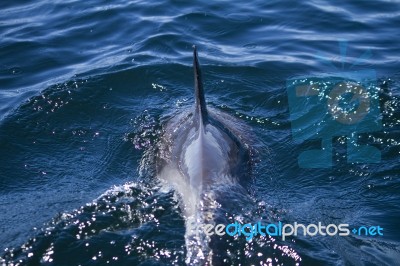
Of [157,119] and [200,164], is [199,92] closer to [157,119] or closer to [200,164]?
[200,164]

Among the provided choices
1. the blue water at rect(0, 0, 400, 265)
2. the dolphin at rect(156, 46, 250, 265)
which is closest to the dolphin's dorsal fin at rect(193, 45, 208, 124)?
the dolphin at rect(156, 46, 250, 265)

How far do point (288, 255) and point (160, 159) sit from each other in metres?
2.36

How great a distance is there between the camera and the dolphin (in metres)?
5.14

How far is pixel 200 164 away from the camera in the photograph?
577 centimetres

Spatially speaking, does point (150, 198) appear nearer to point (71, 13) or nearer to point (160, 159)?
point (160, 159)

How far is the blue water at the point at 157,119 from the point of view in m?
5.29

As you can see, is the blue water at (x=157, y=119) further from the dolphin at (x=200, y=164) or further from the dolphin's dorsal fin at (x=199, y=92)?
the dolphin's dorsal fin at (x=199, y=92)

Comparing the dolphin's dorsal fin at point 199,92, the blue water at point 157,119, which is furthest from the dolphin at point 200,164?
the blue water at point 157,119

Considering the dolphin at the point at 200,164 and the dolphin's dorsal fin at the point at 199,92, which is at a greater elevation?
the dolphin's dorsal fin at the point at 199,92

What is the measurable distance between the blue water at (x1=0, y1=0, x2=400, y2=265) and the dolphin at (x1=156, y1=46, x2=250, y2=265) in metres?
0.16

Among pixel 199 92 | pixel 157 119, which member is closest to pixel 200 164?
pixel 199 92

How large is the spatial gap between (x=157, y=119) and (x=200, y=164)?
2424 millimetres

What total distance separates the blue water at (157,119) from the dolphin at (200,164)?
165 mm

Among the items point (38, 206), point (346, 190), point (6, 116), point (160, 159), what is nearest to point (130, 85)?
point (6, 116)
